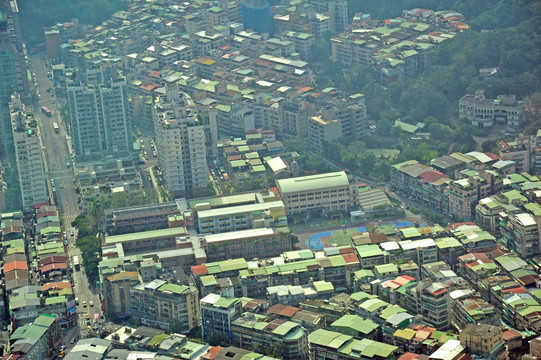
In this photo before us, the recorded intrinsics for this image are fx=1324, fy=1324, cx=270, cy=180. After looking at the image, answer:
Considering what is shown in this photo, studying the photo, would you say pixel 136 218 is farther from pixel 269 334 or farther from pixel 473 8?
pixel 473 8

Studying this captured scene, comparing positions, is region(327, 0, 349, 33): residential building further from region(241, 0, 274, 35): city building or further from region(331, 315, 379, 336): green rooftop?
region(331, 315, 379, 336): green rooftop

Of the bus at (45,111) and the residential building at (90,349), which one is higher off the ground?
the bus at (45,111)

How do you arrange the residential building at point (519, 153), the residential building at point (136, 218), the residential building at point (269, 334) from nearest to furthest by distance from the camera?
the residential building at point (269, 334), the residential building at point (136, 218), the residential building at point (519, 153)

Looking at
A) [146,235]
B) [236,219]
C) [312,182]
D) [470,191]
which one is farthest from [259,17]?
[146,235]

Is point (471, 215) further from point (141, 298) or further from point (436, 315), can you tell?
point (141, 298)

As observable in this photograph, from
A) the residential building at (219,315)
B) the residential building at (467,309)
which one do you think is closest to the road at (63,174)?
the residential building at (219,315)

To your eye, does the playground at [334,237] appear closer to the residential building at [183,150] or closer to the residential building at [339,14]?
the residential building at [183,150]

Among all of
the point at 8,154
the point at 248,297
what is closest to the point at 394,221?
the point at 248,297
